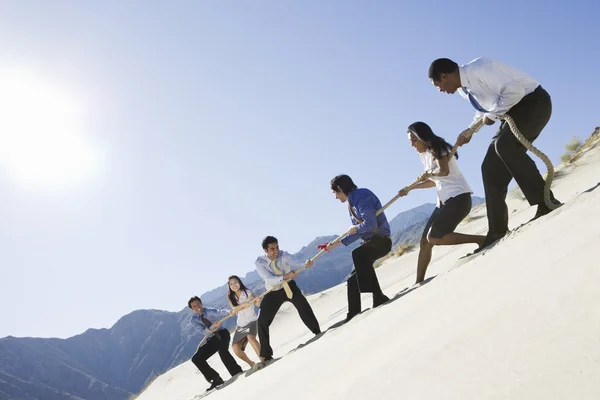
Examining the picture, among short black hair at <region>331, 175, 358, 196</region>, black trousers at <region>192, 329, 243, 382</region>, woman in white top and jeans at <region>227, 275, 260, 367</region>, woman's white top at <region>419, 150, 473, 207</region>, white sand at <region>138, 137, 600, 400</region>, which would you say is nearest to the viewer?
white sand at <region>138, 137, 600, 400</region>

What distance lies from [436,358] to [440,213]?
2.94m

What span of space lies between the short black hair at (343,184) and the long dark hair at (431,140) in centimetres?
90

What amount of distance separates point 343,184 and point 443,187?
105 cm

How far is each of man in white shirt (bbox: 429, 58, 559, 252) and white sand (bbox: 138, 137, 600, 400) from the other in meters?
0.60

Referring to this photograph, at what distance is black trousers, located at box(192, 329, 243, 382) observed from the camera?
22.7ft

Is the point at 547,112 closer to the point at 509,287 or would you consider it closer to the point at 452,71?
the point at 452,71

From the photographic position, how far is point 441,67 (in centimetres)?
399

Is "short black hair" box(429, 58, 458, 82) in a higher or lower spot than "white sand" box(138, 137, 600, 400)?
higher

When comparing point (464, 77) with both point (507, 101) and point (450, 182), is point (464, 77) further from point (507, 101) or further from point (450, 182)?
point (450, 182)

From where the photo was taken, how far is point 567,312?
4.80ft

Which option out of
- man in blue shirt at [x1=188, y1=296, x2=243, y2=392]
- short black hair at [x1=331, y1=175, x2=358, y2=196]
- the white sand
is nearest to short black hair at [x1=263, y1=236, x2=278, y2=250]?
short black hair at [x1=331, y1=175, x2=358, y2=196]

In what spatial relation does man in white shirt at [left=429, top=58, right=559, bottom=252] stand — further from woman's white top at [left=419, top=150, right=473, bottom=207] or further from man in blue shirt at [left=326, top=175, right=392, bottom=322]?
man in blue shirt at [left=326, top=175, right=392, bottom=322]

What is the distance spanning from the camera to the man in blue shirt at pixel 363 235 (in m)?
4.81

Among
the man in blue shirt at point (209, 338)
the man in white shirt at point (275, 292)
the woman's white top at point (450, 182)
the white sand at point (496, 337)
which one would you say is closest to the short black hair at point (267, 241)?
the man in white shirt at point (275, 292)
